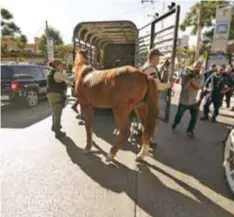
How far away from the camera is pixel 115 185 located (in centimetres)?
371

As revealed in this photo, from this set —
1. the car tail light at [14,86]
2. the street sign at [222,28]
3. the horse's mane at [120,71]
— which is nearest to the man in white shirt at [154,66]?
the horse's mane at [120,71]

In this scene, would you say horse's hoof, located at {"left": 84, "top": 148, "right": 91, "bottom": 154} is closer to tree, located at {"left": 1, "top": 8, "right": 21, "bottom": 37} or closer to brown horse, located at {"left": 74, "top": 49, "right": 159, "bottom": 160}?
brown horse, located at {"left": 74, "top": 49, "right": 159, "bottom": 160}

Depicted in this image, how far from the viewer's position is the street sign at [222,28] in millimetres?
12023

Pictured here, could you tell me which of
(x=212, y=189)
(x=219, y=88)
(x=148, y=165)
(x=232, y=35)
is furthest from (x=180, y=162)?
(x=232, y=35)

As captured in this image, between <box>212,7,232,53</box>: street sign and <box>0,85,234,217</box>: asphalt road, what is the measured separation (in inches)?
292

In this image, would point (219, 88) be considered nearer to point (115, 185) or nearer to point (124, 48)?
point (124, 48)

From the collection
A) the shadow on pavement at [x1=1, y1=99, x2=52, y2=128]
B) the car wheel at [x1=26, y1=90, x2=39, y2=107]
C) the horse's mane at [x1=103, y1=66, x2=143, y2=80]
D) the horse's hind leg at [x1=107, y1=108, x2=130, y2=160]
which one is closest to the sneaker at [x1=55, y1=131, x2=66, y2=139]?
the shadow on pavement at [x1=1, y1=99, x2=52, y2=128]

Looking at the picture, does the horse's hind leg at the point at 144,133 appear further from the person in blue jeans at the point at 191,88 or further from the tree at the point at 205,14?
the tree at the point at 205,14

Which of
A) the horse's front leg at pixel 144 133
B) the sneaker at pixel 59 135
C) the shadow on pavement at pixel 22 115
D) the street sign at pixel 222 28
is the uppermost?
the street sign at pixel 222 28

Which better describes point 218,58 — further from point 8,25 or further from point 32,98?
point 8,25

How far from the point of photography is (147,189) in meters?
3.61

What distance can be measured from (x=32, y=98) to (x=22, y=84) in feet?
2.51

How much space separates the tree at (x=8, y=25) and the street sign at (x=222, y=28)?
34307 mm

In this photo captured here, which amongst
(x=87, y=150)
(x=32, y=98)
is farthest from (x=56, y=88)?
(x=32, y=98)
